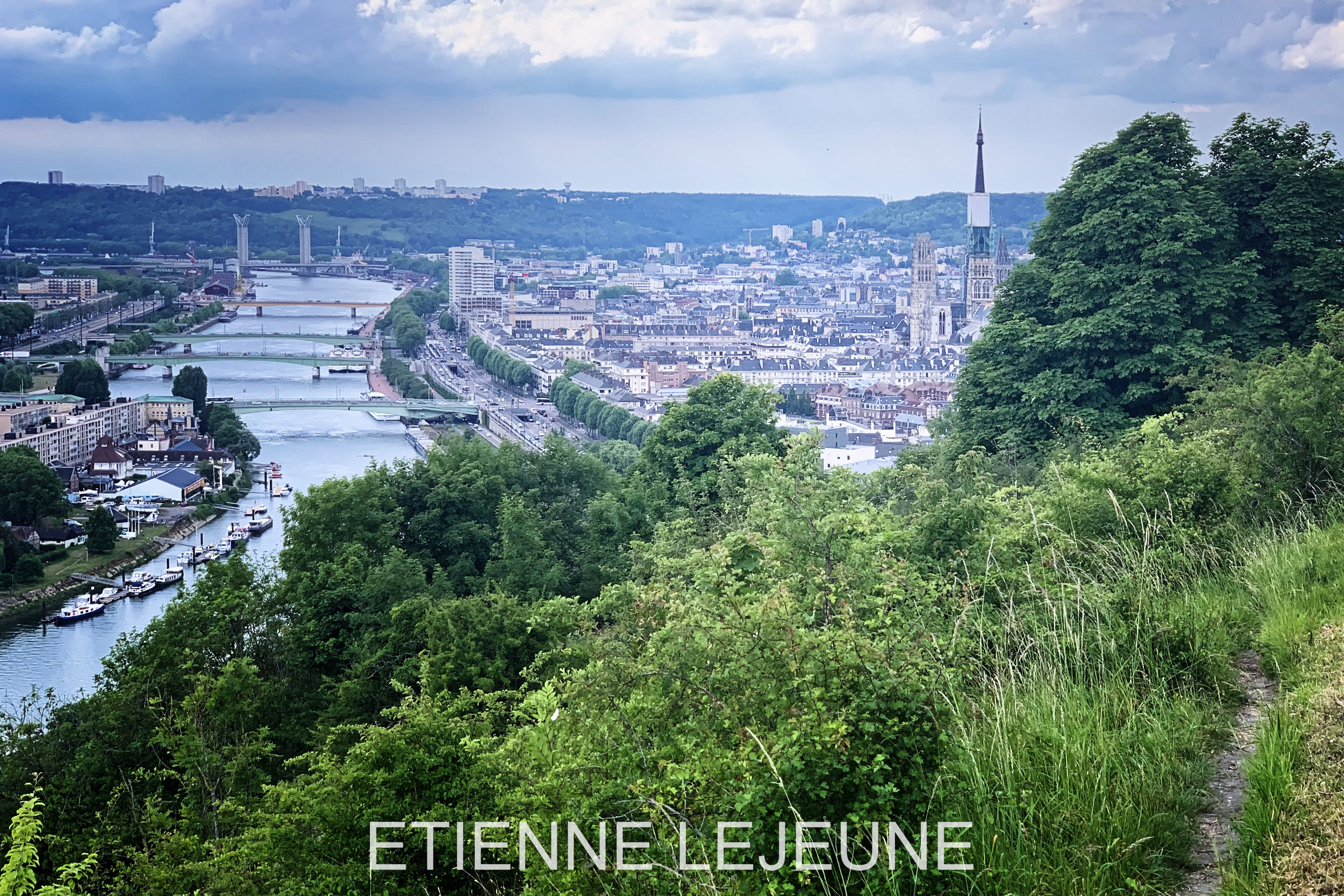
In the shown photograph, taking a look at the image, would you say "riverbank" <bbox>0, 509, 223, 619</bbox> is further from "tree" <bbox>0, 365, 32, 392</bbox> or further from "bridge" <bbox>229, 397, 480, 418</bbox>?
"tree" <bbox>0, 365, 32, 392</bbox>

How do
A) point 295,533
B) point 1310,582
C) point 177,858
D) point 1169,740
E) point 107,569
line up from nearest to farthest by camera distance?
point 1169,740 < point 1310,582 < point 177,858 < point 295,533 < point 107,569

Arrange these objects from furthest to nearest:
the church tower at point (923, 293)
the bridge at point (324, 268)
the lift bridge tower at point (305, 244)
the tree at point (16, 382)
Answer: the lift bridge tower at point (305, 244), the bridge at point (324, 268), the church tower at point (923, 293), the tree at point (16, 382)

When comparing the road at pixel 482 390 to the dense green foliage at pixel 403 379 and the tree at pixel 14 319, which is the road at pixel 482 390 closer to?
the dense green foliage at pixel 403 379

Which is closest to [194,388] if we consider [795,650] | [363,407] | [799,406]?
[363,407]

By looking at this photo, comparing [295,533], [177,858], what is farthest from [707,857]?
[295,533]

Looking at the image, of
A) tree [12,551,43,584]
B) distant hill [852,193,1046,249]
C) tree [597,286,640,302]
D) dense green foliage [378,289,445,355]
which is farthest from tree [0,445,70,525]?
distant hill [852,193,1046,249]

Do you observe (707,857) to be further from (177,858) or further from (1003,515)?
(177,858)

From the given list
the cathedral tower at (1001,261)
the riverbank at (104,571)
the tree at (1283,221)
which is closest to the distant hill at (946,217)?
the cathedral tower at (1001,261)
